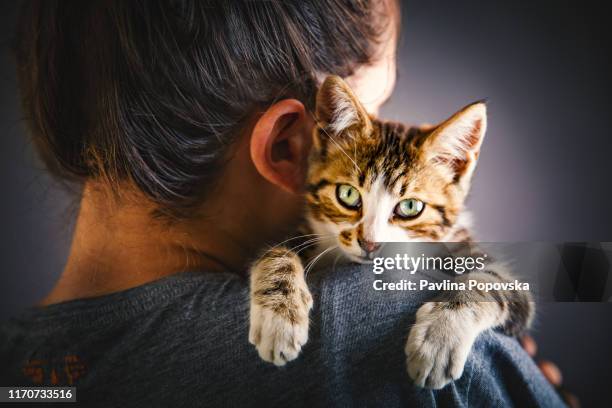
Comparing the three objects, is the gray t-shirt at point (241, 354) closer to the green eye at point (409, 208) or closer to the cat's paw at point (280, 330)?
the cat's paw at point (280, 330)

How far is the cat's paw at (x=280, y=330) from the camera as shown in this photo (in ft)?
2.35

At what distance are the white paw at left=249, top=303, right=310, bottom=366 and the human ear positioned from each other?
0.86 ft

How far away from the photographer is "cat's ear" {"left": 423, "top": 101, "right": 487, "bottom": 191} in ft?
2.62

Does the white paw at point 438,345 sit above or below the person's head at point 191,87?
below

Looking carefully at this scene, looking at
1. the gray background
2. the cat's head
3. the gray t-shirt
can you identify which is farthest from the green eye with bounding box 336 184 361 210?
the gray background

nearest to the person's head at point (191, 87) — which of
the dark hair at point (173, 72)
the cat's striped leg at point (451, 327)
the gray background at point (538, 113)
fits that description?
the dark hair at point (173, 72)

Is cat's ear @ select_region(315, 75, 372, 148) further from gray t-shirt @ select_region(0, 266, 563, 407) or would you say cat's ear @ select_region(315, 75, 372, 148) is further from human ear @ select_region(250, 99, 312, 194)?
gray t-shirt @ select_region(0, 266, 563, 407)

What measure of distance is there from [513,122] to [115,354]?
80 cm

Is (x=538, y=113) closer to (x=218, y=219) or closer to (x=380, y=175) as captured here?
(x=380, y=175)

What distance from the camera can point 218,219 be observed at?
2.94ft

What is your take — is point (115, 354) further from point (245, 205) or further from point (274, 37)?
point (274, 37)

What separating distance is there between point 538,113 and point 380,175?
13.4 inches

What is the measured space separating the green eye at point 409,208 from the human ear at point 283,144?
19 centimetres

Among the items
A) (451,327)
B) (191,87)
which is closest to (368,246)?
(451,327)
